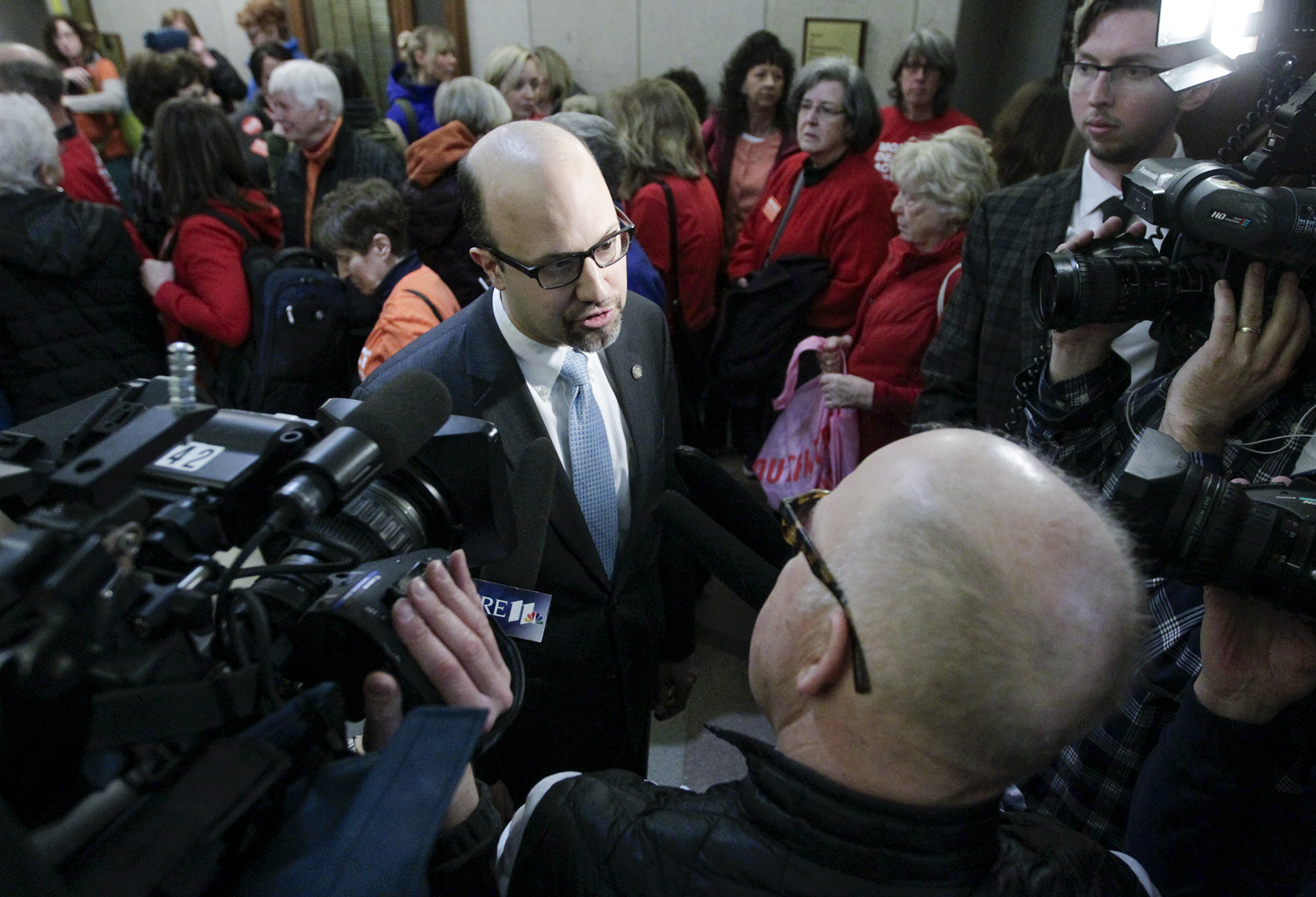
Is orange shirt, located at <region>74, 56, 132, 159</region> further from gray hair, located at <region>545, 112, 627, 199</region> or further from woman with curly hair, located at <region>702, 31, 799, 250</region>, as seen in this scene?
gray hair, located at <region>545, 112, 627, 199</region>

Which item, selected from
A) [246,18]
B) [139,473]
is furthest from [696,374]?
[246,18]

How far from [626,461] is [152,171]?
8.36 ft

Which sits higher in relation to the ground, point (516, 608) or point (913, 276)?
point (913, 276)

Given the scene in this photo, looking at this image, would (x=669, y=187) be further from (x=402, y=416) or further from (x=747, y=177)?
(x=402, y=416)

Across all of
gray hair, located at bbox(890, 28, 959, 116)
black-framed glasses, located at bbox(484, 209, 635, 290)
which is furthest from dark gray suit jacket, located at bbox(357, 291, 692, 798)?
gray hair, located at bbox(890, 28, 959, 116)

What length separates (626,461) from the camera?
1.58 metres

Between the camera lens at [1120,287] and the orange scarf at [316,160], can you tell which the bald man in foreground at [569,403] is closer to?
the camera lens at [1120,287]

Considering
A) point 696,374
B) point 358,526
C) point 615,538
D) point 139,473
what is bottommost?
point 696,374

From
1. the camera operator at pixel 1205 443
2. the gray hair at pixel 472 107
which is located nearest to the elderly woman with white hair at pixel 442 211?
the gray hair at pixel 472 107

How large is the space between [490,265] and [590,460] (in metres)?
0.39

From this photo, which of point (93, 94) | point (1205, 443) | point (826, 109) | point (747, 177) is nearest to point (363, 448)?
point (1205, 443)

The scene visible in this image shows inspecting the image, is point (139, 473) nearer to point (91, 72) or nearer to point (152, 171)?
point (152, 171)

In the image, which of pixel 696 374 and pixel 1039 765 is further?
pixel 696 374

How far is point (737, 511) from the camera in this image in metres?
0.89
